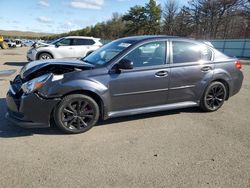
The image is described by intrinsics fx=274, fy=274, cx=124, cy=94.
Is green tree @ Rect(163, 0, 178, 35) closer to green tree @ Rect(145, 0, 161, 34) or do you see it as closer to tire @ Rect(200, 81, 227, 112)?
green tree @ Rect(145, 0, 161, 34)

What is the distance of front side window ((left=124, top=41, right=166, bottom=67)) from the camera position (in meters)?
4.94

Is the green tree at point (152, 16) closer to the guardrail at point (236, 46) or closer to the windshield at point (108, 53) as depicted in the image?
the guardrail at point (236, 46)

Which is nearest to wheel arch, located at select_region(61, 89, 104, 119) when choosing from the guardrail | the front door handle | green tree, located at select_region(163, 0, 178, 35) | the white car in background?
the front door handle

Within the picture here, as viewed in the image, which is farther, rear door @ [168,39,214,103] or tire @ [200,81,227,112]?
tire @ [200,81,227,112]

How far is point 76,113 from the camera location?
4.54 meters

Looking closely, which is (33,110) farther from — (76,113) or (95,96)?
(95,96)

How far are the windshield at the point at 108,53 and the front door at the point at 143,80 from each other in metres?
0.26

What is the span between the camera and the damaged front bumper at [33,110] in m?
4.25

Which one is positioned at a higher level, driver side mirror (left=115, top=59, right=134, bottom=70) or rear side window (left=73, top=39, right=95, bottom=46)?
driver side mirror (left=115, top=59, right=134, bottom=70)

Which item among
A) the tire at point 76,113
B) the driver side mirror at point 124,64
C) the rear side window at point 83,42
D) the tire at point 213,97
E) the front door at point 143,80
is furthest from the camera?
the rear side window at point 83,42

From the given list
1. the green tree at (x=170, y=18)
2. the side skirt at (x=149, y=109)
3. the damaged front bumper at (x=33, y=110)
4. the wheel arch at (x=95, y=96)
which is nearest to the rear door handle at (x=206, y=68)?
the side skirt at (x=149, y=109)

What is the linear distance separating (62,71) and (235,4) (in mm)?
48838

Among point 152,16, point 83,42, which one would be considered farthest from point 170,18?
point 83,42

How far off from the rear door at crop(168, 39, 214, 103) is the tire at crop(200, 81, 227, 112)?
0.18m
